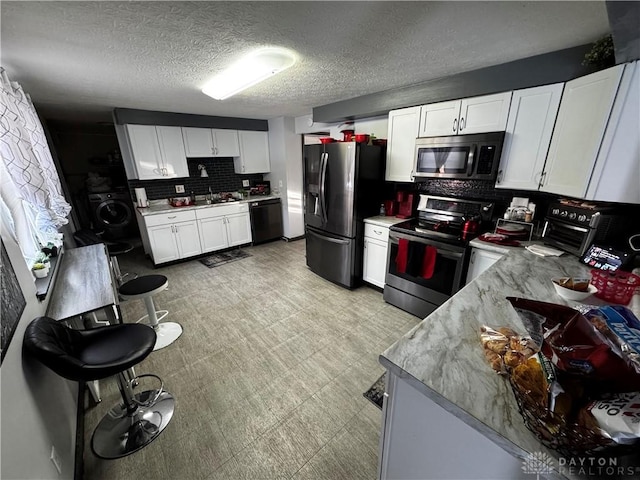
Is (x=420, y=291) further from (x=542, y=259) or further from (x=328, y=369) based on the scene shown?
(x=328, y=369)

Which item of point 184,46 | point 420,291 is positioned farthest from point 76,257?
point 420,291

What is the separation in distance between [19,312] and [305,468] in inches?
64.1

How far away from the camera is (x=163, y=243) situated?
12.6 ft

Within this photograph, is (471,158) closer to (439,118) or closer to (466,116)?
(466,116)

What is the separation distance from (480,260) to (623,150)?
3.51ft

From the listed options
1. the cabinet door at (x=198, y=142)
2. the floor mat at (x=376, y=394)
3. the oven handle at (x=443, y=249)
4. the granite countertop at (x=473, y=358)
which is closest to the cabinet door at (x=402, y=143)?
the oven handle at (x=443, y=249)

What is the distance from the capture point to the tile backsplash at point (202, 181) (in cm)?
420

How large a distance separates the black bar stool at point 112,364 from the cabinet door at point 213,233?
2.68 meters

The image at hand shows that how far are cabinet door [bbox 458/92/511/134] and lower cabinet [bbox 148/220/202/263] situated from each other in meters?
3.94

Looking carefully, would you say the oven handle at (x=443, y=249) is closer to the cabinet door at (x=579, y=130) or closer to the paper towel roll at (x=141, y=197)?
the cabinet door at (x=579, y=130)

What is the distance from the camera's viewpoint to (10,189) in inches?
54.1

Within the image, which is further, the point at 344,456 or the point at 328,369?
the point at 328,369

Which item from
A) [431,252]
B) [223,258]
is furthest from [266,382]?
[223,258]

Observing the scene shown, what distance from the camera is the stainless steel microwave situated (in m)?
2.14
